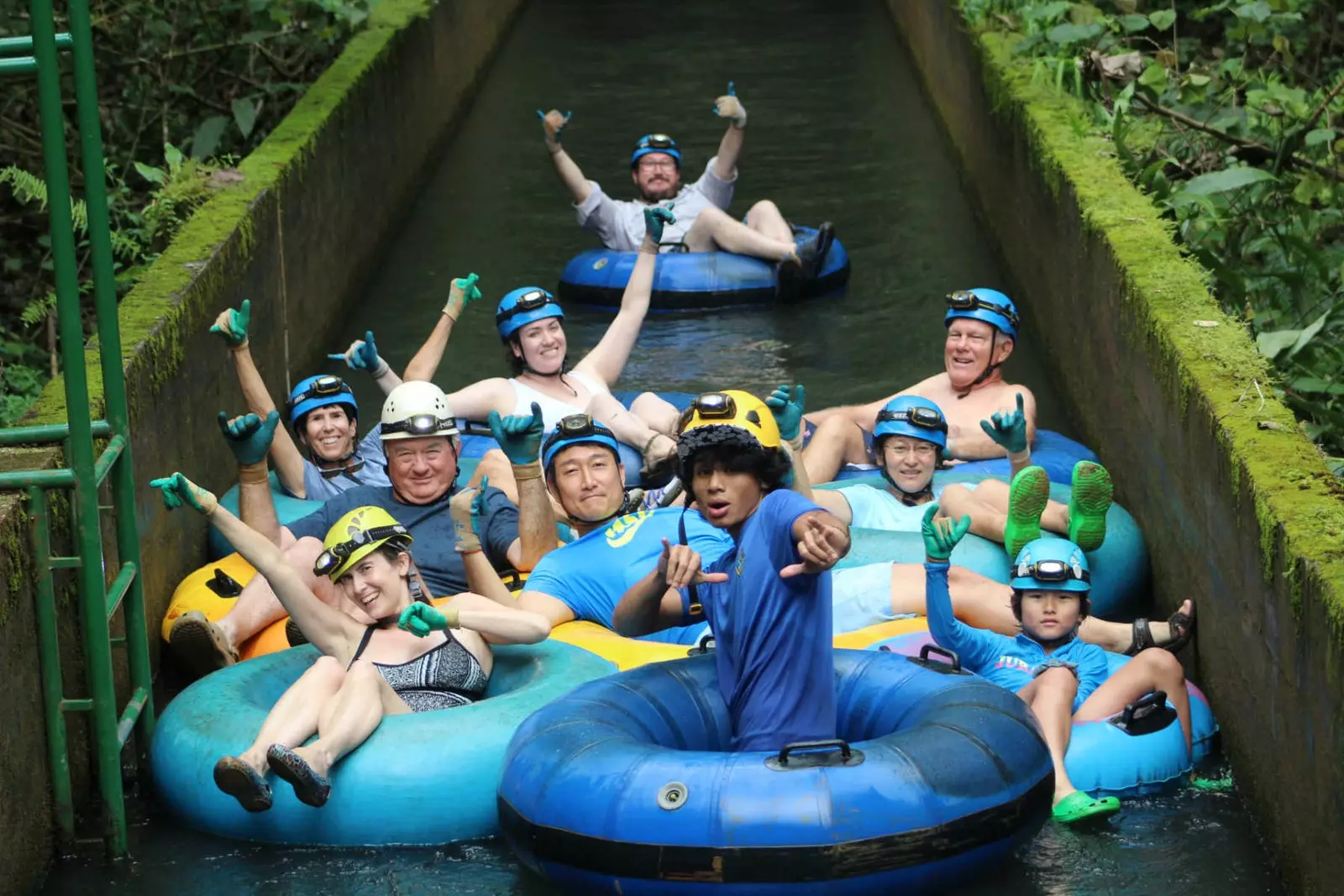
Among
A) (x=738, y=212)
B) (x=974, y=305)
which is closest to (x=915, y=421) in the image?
(x=974, y=305)

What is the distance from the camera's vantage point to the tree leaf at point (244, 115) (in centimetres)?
1156

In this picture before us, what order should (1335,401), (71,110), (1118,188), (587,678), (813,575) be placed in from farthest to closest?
(71,110) → (1118,188) → (1335,401) → (587,678) → (813,575)

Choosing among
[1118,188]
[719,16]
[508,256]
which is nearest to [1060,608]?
[1118,188]

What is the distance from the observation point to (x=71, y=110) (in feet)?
39.4

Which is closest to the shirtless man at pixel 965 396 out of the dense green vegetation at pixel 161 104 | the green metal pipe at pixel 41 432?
the green metal pipe at pixel 41 432

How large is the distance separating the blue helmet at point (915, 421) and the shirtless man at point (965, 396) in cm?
56

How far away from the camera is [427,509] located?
23.4 feet

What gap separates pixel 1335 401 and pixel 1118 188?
2.04 meters

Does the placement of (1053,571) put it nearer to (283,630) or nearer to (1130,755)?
(1130,755)

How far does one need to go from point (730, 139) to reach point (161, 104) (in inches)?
142

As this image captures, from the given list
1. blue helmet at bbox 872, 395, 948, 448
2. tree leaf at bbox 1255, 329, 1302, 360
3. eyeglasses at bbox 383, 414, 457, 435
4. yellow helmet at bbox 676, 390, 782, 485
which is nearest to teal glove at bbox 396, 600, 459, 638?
yellow helmet at bbox 676, 390, 782, 485

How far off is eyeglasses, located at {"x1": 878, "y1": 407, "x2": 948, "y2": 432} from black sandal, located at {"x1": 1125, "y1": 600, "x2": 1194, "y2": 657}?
1.41 meters

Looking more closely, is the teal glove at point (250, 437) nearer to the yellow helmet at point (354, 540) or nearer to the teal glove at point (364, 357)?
the yellow helmet at point (354, 540)

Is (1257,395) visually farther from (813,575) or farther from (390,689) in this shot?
(390,689)
